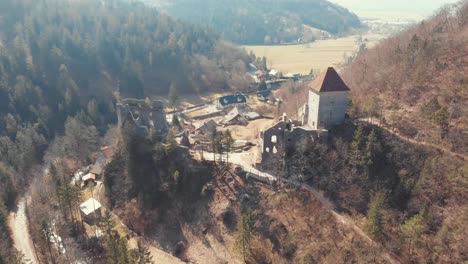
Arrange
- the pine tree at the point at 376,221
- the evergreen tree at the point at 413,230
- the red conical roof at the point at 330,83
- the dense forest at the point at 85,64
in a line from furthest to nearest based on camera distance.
Result: the dense forest at the point at 85,64 → the red conical roof at the point at 330,83 → the pine tree at the point at 376,221 → the evergreen tree at the point at 413,230

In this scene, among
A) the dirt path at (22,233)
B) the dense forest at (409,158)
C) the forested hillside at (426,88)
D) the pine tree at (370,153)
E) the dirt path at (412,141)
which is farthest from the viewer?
the dirt path at (22,233)

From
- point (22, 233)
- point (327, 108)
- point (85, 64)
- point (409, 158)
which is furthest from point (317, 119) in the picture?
point (85, 64)

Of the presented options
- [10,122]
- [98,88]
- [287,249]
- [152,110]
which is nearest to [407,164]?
[287,249]

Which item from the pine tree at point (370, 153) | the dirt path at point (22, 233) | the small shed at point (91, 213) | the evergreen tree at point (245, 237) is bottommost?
the dirt path at point (22, 233)

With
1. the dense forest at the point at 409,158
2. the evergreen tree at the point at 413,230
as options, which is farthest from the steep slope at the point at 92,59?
the evergreen tree at the point at 413,230

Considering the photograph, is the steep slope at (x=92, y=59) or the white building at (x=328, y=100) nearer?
the white building at (x=328, y=100)

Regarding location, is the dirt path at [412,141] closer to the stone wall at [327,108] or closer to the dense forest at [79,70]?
the stone wall at [327,108]

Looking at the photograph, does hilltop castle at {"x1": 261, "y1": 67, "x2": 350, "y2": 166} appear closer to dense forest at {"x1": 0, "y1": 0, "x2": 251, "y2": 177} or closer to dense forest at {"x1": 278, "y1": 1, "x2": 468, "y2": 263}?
dense forest at {"x1": 278, "y1": 1, "x2": 468, "y2": 263}

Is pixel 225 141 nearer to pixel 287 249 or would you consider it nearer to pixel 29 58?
pixel 287 249
